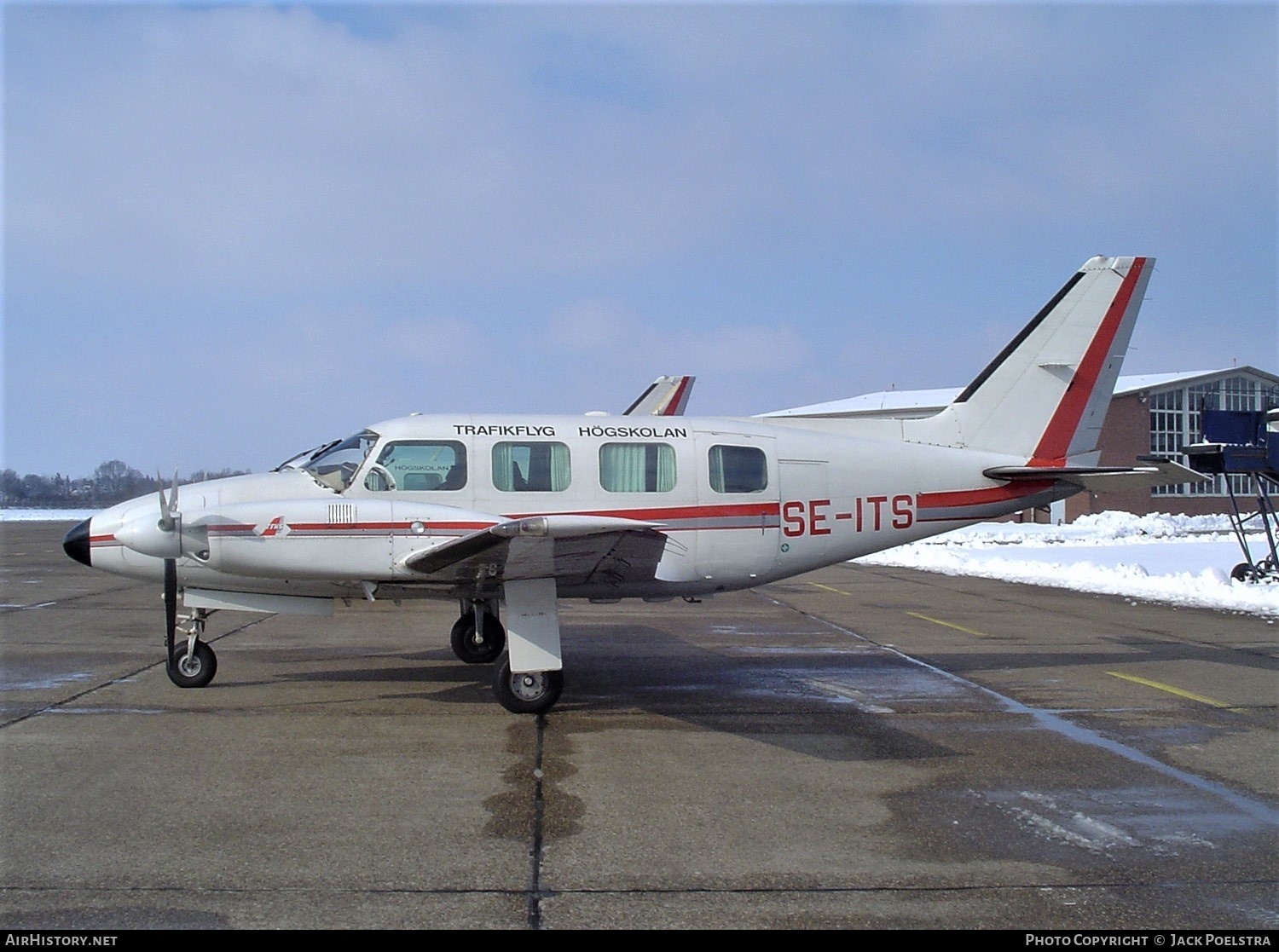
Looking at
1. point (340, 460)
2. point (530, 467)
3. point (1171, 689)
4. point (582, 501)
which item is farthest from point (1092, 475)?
point (340, 460)

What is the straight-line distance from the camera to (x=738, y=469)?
10.9 m

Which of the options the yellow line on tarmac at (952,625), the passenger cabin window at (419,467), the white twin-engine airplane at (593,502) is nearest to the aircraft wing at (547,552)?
the white twin-engine airplane at (593,502)

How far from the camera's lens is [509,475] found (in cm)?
1043

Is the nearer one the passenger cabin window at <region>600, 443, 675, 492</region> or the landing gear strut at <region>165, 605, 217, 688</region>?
the landing gear strut at <region>165, 605, 217, 688</region>

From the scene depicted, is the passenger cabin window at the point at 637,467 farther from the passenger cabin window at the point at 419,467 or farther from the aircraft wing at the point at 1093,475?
the aircraft wing at the point at 1093,475

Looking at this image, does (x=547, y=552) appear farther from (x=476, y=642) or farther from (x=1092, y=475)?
(x=1092, y=475)

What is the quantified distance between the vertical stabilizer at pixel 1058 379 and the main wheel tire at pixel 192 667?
808cm

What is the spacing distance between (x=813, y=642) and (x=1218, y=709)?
5452 millimetres

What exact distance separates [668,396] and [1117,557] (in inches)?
573

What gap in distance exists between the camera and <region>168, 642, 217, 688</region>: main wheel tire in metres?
10.2

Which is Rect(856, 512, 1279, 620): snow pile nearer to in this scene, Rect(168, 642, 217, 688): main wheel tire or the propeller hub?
Rect(168, 642, 217, 688): main wheel tire

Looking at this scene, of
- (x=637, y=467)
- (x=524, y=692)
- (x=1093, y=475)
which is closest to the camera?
(x=524, y=692)

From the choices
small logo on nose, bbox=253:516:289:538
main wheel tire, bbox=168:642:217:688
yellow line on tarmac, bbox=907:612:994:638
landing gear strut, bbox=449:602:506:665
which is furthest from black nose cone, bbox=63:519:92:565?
yellow line on tarmac, bbox=907:612:994:638

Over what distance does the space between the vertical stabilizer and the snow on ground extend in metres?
8.05
